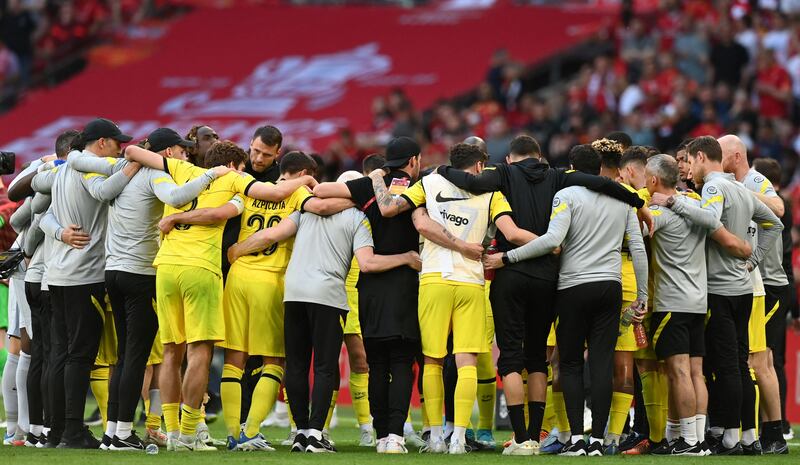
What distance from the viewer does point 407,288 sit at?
10.2 meters

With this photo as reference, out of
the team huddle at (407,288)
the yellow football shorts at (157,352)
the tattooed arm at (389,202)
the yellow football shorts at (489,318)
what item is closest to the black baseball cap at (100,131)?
the team huddle at (407,288)

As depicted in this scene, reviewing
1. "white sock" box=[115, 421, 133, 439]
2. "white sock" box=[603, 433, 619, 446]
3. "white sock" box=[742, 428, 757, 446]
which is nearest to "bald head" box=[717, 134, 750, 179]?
"white sock" box=[742, 428, 757, 446]

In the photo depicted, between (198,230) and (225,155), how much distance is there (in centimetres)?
68

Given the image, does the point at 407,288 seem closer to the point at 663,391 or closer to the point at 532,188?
the point at 532,188

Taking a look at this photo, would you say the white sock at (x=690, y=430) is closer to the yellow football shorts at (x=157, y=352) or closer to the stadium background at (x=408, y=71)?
the yellow football shorts at (x=157, y=352)

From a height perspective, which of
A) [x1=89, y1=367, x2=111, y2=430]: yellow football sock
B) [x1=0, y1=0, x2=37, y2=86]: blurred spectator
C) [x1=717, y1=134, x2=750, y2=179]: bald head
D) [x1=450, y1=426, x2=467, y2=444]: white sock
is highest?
[x1=0, y1=0, x2=37, y2=86]: blurred spectator

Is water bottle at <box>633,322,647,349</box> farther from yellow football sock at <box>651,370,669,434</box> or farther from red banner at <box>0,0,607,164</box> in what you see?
red banner at <box>0,0,607,164</box>

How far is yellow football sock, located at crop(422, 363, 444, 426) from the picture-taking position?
10133 mm

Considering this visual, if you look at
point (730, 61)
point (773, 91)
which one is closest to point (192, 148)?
point (773, 91)

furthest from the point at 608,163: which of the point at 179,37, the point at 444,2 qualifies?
the point at 179,37

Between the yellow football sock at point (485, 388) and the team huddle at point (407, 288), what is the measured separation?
2 centimetres

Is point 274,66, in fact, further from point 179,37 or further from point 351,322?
point 351,322

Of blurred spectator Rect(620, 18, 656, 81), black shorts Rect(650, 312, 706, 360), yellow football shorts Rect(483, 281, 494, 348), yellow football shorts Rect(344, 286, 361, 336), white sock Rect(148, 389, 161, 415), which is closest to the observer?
black shorts Rect(650, 312, 706, 360)

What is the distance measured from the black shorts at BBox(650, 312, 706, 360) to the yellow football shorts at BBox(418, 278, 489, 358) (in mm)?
1362
